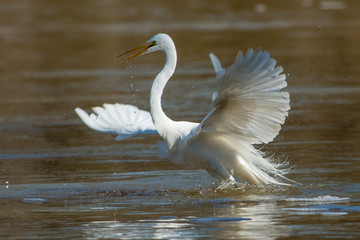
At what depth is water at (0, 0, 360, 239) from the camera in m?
7.26

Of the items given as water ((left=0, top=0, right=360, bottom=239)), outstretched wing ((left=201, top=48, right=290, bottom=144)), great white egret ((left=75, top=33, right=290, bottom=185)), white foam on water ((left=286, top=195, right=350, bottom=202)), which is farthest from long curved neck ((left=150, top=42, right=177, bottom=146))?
white foam on water ((left=286, top=195, right=350, bottom=202))

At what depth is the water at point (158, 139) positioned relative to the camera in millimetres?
7258

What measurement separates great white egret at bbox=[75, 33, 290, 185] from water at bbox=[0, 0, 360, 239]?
29 cm

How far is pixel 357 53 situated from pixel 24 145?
32.4 feet

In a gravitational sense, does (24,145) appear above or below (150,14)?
below

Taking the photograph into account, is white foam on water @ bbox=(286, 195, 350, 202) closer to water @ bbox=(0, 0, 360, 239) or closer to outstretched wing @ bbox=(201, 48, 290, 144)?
water @ bbox=(0, 0, 360, 239)

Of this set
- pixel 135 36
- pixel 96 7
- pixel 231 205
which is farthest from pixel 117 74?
pixel 96 7

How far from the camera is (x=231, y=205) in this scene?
8031 mm

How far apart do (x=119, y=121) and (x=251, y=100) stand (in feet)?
8.16

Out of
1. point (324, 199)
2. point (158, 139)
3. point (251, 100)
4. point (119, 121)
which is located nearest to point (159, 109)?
point (119, 121)

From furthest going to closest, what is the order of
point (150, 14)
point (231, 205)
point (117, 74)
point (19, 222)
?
point (150, 14) → point (117, 74) → point (231, 205) → point (19, 222)

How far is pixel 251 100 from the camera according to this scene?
791cm

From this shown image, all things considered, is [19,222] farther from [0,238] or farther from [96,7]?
[96,7]

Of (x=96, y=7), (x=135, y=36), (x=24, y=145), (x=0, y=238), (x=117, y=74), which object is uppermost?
(x=96, y=7)
